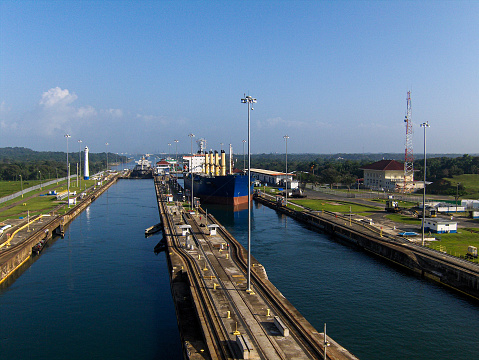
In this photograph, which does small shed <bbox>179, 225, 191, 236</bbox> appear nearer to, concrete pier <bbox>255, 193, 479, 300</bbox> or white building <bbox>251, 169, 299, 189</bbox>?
concrete pier <bbox>255, 193, 479, 300</bbox>

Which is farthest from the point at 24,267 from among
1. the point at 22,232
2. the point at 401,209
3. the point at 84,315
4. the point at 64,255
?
the point at 401,209

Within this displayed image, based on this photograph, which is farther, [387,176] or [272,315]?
[387,176]

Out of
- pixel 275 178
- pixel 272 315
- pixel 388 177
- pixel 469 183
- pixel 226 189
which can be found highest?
pixel 388 177

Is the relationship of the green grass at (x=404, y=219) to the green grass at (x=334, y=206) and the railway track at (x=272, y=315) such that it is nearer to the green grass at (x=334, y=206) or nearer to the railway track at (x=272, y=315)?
the green grass at (x=334, y=206)

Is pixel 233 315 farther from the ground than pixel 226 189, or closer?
closer

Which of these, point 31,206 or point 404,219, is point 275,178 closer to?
point 404,219

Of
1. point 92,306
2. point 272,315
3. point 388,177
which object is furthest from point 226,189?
point 272,315
